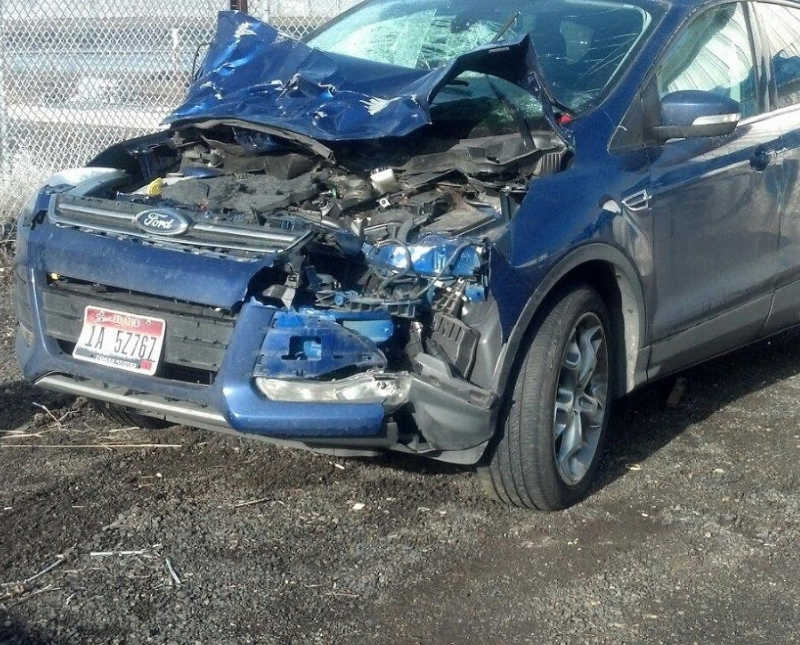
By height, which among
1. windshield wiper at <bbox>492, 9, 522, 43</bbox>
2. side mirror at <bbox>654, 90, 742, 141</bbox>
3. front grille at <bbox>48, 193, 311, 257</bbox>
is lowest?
front grille at <bbox>48, 193, 311, 257</bbox>

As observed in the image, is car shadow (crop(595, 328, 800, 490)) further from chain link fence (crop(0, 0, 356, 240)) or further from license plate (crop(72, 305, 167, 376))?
chain link fence (crop(0, 0, 356, 240))

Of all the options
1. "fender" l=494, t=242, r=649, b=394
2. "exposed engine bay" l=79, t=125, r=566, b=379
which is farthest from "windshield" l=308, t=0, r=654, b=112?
"fender" l=494, t=242, r=649, b=394

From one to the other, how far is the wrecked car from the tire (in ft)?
0.04

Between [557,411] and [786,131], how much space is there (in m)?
1.97

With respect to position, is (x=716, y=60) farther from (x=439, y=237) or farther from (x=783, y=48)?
(x=439, y=237)

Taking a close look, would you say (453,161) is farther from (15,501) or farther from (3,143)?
(3,143)

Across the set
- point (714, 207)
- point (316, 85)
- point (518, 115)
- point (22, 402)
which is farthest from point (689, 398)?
point (22, 402)

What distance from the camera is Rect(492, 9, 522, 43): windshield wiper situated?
499 centimetres

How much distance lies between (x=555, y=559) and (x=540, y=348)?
2.34ft

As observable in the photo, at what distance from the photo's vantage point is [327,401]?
12.1 ft

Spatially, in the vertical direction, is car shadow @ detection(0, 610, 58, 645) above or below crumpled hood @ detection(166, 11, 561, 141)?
below

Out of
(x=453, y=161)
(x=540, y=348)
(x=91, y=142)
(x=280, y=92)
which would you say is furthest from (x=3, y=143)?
(x=540, y=348)

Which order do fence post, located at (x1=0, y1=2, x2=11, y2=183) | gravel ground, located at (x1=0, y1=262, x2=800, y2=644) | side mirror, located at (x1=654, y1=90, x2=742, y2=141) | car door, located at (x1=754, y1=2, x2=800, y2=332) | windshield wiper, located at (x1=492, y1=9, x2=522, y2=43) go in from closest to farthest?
gravel ground, located at (x1=0, y1=262, x2=800, y2=644)
side mirror, located at (x1=654, y1=90, x2=742, y2=141)
windshield wiper, located at (x1=492, y1=9, x2=522, y2=43)
car door, located at (x1=754, y1=2, x2=800, y2=332)
fence post, located at (x1=0, y1=2, x2=11, y2=183)

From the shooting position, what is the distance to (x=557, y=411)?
4254 mm
